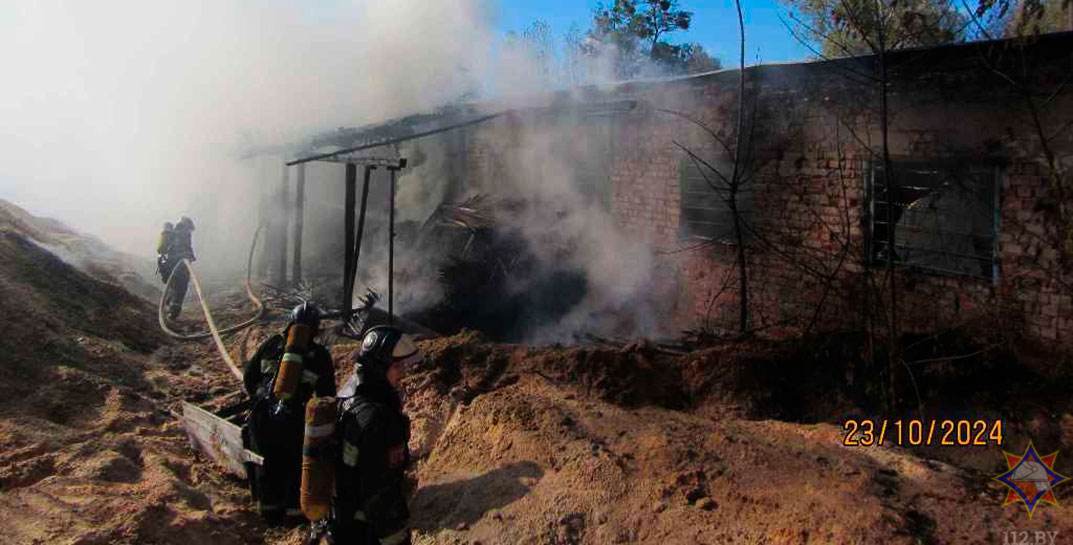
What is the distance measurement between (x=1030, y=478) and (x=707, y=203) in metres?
4.90

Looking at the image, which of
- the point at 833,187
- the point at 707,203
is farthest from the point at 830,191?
the point at 707,203

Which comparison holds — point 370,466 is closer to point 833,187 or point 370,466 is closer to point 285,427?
point 285,427

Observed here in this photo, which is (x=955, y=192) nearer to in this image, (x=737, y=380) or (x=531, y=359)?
(x=737, y=380)

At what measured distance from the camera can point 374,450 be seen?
3.04 m

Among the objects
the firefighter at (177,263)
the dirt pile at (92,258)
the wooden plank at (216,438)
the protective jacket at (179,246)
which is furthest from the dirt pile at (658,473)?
the dirt pile at (92,258)

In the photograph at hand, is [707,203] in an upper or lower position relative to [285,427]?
upper

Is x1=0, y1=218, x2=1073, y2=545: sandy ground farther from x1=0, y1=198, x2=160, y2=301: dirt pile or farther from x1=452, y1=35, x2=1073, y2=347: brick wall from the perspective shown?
x1=0, y1=198, x2=160, y2=301: dirt pile

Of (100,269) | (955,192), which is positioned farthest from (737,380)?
(100,269)

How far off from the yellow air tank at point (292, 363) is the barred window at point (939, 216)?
4.66m

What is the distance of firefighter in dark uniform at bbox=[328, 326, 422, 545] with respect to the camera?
3053 millimetres

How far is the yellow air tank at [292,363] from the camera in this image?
13.8 ft

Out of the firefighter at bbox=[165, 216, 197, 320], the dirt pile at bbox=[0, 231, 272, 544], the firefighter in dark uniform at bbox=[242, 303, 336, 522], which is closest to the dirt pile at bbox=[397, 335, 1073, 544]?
the firefighter in dark uniform at bbox=[242, 303, 336, 522]

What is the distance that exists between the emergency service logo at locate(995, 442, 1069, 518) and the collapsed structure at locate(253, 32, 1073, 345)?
1354mm

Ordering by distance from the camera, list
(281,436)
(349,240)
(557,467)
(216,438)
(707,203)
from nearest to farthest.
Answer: (281,436)
(557,467)
(216,438)
(349,240)
(707,203)
